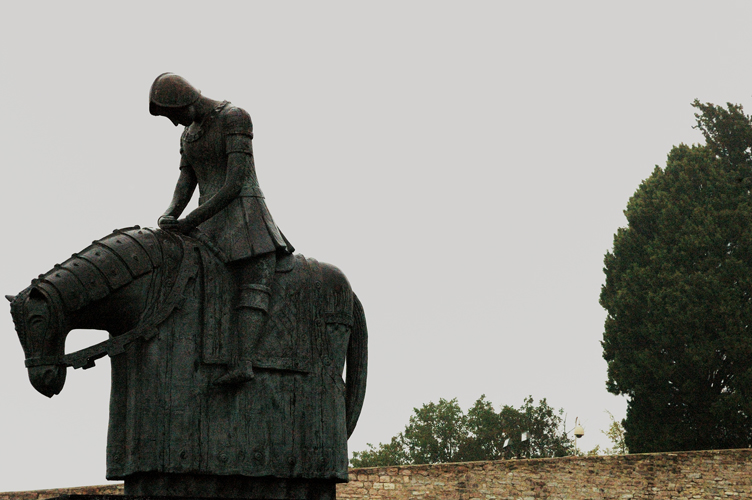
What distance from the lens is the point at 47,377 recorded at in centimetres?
662

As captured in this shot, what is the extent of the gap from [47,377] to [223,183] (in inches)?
65.3

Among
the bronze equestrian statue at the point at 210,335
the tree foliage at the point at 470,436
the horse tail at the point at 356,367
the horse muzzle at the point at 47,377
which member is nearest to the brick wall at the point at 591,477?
the horse tail at the point at 356,367

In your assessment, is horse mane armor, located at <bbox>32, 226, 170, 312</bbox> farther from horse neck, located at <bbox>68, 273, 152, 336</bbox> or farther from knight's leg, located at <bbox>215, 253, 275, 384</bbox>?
knight's leg, located at <bbox>215, 253, 275, 384</bbox>

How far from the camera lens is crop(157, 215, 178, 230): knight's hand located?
23.4 ft

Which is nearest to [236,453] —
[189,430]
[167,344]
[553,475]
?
[189,430]

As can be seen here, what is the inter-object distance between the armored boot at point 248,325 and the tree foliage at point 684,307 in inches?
820

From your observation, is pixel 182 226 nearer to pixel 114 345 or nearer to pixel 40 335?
pixel 114 345

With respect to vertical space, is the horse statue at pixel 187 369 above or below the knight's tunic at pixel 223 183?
below

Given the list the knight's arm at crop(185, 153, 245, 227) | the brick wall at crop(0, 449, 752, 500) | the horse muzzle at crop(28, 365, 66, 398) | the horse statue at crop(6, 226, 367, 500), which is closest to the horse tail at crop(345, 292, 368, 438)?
the horse statue at crop(6, 226, 367, 500)

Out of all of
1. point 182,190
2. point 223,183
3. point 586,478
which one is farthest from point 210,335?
point 586,478

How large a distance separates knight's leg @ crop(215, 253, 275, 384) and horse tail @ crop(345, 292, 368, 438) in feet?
2.79

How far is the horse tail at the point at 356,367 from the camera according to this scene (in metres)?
7.74

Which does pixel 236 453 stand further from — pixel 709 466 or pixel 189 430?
pixel 709 466

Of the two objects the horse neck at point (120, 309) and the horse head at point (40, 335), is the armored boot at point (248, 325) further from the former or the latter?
the horse head at point (40, 335)
